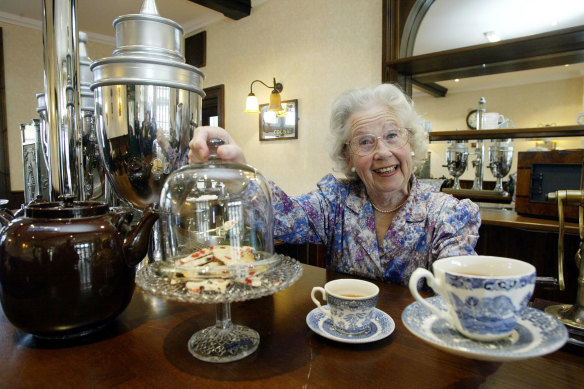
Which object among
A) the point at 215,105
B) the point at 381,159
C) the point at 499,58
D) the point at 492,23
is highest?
the point at 492,23

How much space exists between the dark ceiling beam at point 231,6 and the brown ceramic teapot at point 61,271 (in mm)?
3302

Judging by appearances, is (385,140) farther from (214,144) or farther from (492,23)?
(492,23)

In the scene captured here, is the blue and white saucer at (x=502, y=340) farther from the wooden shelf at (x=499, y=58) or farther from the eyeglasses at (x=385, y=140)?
the wooden shelf at (x=499, y=58)

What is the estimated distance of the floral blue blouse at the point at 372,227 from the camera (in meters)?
1.10

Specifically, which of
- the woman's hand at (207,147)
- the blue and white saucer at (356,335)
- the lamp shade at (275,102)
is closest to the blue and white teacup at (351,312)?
the blue and white saucer at (356,335)

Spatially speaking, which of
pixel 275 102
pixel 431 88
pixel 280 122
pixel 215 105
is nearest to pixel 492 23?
pixel 431 88

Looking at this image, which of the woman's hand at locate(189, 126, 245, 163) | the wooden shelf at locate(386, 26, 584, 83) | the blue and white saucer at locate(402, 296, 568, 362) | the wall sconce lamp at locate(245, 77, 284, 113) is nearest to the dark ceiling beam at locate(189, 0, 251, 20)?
the wall sconce lamp at locate(245, 77, 284, 113)

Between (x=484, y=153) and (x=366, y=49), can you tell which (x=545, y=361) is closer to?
(x=484, y=153)

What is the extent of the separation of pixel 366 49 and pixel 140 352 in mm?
2685

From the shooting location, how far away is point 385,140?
1225 millimetres

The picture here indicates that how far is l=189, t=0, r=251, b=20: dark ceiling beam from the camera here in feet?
11.1

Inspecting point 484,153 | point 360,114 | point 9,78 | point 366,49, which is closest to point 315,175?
point 366,49

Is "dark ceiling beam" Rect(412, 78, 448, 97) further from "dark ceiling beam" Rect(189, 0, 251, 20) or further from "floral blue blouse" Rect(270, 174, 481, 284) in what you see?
"dark ceiling beam" Rect(189, 0, 251, 20)

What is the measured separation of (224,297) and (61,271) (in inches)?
10.8
